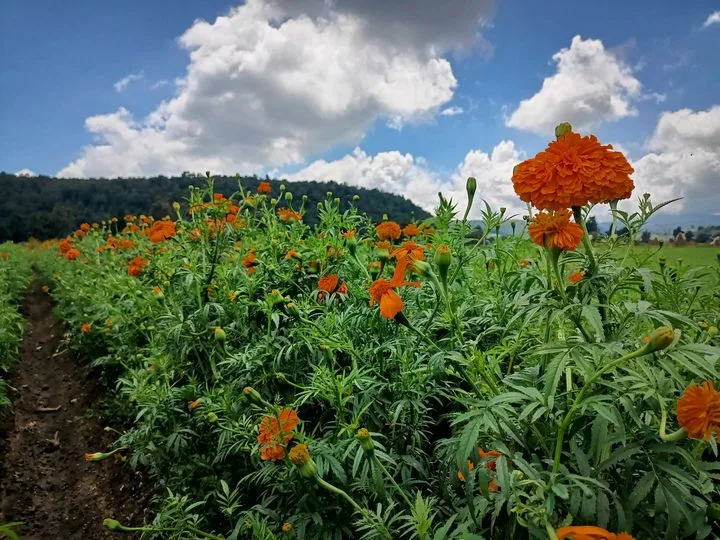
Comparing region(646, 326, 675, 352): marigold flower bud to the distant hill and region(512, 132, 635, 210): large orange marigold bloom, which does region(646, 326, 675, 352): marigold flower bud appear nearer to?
region(512, 132, 635, 210): large orange marigold bloom

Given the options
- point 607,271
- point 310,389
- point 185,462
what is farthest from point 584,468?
point 185,462

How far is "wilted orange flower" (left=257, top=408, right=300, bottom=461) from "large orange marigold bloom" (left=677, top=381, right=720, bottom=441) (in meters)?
1.06

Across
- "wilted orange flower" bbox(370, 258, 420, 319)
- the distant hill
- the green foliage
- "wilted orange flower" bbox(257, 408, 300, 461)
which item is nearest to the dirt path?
the green foliage

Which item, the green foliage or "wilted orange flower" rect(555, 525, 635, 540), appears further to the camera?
the green foliage

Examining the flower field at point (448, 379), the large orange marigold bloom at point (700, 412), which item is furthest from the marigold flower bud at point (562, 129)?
the large orange marigold bloom at point (700, 412)

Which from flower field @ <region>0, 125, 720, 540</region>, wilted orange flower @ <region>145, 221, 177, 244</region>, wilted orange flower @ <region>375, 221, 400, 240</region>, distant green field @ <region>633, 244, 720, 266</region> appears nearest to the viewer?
flower field @ <region>0, 125, 720, 540</region>

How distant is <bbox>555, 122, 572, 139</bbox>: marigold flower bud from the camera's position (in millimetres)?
1254

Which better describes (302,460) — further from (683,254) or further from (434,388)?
(683,254)

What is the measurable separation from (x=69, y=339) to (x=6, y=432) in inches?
75.0

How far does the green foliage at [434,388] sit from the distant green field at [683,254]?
0.28 feet

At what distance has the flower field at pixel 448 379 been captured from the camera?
104cm

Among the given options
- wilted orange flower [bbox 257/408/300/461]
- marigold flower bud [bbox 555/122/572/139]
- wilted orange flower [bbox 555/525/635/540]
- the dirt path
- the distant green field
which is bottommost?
the dirt path

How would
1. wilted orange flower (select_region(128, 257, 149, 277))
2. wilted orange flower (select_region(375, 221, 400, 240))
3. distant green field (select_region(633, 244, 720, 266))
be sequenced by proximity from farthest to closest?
wilted orange flower (select_region(128, 257, 149, 277))
wilted orange flower (select_region(375, 221, 400, 240))
distant green field (select_region(633, 244, 720, 266))

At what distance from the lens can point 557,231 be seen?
3.63 feet
